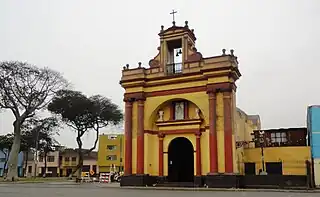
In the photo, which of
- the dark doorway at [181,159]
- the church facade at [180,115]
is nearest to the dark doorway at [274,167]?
the church facade at [180,115]

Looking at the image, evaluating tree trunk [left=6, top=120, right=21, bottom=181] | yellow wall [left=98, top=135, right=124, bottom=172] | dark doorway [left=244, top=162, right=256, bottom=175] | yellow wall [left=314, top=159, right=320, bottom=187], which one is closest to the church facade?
dark doorway [left=244, top=162, right=256, bottom=175]

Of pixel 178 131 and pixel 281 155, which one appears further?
pixel 281 155

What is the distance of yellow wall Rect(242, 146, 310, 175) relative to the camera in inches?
1299

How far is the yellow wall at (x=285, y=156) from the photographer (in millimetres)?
33000

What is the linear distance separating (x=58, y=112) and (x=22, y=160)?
135ft

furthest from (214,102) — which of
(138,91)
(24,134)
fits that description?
(24,134)

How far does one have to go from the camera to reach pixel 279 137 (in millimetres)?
38844

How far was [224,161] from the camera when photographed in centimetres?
2850

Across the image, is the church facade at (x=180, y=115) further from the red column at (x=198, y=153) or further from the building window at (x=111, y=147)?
the building window at (x=111, y=147)

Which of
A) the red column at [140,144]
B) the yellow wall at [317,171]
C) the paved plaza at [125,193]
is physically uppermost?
the red column at [140,144]

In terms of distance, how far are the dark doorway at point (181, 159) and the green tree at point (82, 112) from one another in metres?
24.7

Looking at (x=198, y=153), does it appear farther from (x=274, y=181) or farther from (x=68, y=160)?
(x=68, y=160)

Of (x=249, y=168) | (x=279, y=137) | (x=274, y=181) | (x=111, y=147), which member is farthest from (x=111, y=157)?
(x=274, y=181)

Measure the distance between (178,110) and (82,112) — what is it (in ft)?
87.8
